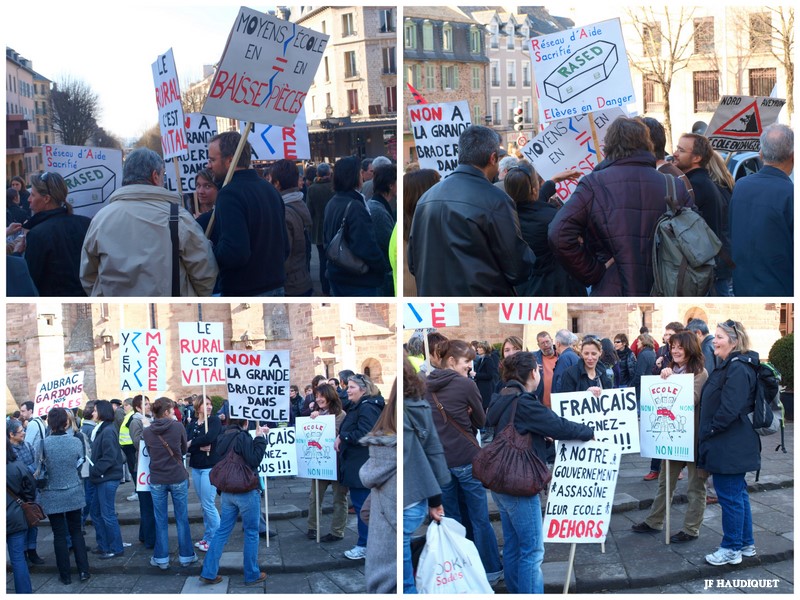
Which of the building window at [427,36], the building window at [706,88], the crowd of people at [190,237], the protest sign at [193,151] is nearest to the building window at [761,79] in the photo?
the building window at [706,88]

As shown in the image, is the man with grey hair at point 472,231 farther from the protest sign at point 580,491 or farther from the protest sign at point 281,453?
the protest sign at point 281,453

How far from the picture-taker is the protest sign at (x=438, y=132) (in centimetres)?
795

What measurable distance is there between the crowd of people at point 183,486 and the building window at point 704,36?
34345 mm

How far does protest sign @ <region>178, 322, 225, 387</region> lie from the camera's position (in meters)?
8.45

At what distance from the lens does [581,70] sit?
7.07 meters

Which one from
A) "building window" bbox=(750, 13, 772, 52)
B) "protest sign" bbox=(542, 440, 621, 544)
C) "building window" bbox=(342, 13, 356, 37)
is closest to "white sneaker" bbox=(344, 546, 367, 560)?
"protest sign" bbox=(542, 440, 621, 544)

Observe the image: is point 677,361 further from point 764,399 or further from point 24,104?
point 24,104

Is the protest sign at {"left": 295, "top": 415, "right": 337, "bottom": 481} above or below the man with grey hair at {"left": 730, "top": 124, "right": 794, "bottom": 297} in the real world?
below

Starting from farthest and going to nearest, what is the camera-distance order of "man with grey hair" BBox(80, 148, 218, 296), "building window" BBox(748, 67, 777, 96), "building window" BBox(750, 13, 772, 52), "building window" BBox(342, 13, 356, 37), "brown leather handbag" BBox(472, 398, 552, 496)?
"building window" BBox(342, 13, 356, 37), "building window" BBox(748, 67, 777, 96), "building window" BBox(750, 13, 772, 52), "brown leather handbag" BBox(472, 398, 552, 496), "man with grey hair" BBox(80, 148, 218, 296)

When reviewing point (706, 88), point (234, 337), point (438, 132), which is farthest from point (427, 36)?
point (438, 132)

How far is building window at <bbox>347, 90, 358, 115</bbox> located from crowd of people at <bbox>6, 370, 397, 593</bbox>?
45.4 m

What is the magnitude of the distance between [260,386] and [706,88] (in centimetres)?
3805

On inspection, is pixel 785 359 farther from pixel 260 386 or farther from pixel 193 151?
pixel 193 151

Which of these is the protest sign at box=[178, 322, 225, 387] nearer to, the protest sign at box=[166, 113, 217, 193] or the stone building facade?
the protest sign at box=[166, 113, 217, 193]
